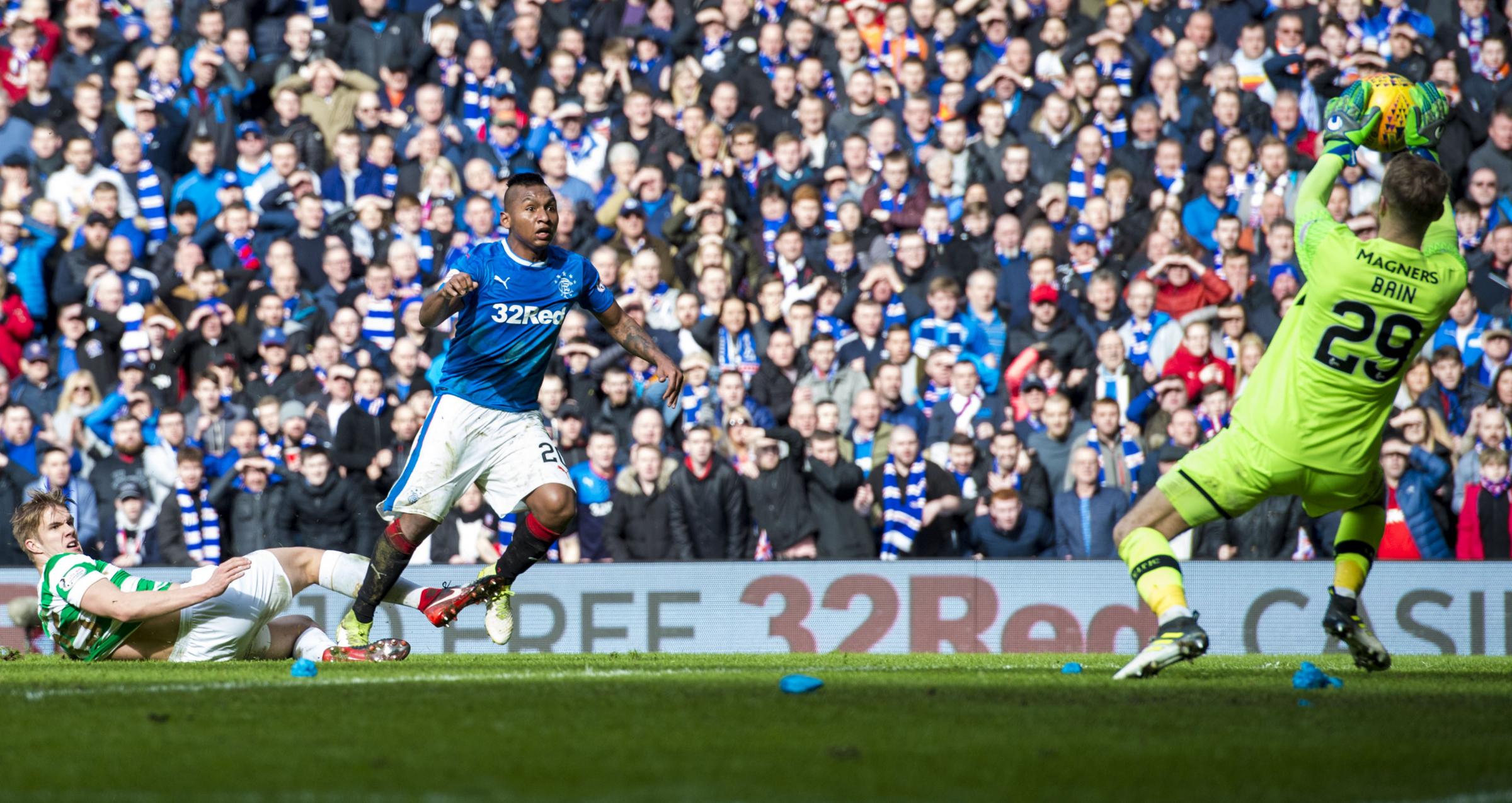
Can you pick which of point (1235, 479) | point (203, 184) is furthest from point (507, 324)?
point (203, 184)

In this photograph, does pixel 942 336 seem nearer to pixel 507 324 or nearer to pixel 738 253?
pixel 738 253

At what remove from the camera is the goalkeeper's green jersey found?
704cm

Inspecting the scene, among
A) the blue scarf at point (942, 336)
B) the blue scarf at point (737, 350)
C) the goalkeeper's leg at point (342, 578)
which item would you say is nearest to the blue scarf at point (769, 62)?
the blue scarf at point (737, 350)

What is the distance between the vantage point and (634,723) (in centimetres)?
556

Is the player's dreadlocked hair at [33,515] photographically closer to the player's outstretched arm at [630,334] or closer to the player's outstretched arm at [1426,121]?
the player's outstretched arm at [630,334]

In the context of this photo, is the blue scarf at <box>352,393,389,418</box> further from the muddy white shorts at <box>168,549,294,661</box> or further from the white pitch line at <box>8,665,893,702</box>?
→ the white pitch line at <box>8,665,893,702</box>

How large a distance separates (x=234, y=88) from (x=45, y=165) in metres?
1.91

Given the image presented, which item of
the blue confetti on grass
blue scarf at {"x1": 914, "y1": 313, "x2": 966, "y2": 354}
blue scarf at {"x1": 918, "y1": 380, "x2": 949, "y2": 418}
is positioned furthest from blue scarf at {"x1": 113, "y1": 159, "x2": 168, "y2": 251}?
the blue confetti on grass

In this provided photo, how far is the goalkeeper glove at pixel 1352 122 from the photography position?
297 inches

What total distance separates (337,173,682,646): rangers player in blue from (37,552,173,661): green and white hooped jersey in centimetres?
108

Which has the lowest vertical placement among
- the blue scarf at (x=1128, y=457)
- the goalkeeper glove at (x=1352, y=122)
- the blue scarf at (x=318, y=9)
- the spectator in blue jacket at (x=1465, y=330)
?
the blue scarf at (x=1128, y=457)

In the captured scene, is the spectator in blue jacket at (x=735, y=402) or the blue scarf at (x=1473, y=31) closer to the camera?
the spectator in blue jacket at (x=735, y=402)

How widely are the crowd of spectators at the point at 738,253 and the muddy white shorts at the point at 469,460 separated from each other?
4010mm

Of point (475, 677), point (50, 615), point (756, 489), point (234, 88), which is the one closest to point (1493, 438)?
point (756, 489)
